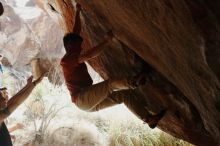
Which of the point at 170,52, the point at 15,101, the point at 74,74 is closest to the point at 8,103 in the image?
the point at 15,101

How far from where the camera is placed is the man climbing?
15.0ft

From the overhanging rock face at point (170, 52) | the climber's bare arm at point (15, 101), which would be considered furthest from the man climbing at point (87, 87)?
the climber's bare arm at point (15, 101)

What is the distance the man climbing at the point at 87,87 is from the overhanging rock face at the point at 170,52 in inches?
10.6

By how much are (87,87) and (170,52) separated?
4.55 ft

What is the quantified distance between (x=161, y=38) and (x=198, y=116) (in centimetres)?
145

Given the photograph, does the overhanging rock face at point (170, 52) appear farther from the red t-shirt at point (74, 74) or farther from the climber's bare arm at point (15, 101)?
the climber's bare arm at point (15, 101)

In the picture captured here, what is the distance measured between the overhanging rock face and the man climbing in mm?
268

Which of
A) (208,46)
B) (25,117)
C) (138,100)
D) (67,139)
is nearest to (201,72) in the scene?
(208,46)

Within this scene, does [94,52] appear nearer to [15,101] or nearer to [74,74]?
[74,74]

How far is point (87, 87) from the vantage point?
4.73 m

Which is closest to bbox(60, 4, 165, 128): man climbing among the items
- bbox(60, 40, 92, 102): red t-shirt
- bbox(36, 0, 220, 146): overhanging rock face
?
bbox(60, 40, 92, 102): red t-shirt

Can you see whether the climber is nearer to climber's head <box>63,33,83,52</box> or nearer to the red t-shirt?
the red t-shirt

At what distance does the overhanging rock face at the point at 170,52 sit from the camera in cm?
301

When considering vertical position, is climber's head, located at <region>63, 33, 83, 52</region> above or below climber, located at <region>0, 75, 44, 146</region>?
above
